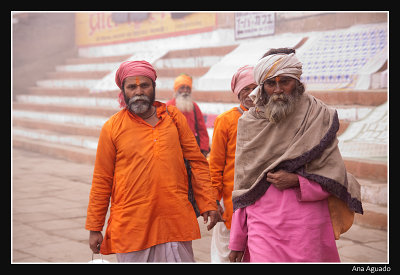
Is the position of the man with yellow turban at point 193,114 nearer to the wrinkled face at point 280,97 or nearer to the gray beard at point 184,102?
the gray beard at point 184,102

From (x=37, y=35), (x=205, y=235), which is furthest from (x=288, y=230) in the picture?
(x=37, y=35)

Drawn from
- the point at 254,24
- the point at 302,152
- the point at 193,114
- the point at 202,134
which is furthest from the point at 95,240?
the point at 254,24

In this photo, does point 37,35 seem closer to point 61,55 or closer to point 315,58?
point 61,55

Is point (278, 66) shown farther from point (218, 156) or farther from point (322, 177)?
point (218, 156)

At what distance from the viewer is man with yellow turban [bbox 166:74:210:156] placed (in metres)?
7.09

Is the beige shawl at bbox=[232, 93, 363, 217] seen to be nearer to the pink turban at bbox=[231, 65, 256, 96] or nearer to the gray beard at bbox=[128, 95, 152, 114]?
the gray beard at bbox=[128, 95, 152, 114]

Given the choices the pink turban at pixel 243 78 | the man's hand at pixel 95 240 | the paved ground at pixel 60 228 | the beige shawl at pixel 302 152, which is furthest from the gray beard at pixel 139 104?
the paved ground at pixel 60 228

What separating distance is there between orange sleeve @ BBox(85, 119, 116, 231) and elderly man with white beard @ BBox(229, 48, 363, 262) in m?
0.76

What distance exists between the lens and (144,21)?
56.4 feet

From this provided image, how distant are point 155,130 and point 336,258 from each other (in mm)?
1198

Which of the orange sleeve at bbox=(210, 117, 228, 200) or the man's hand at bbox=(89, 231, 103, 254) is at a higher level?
the orange sleeve at bbox=(210, 117, 228, 200)

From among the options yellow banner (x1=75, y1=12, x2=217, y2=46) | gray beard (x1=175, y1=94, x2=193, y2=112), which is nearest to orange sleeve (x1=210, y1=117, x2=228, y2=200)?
gray beard (x1=175, y1=94, x2=193, y2=112)

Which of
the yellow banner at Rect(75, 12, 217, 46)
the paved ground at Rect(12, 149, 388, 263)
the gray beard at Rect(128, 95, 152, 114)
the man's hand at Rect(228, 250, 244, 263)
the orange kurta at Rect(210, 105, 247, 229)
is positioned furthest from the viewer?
the yellow banner at Rect(75, 12, 217, 46)

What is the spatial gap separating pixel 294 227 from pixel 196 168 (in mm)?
781
